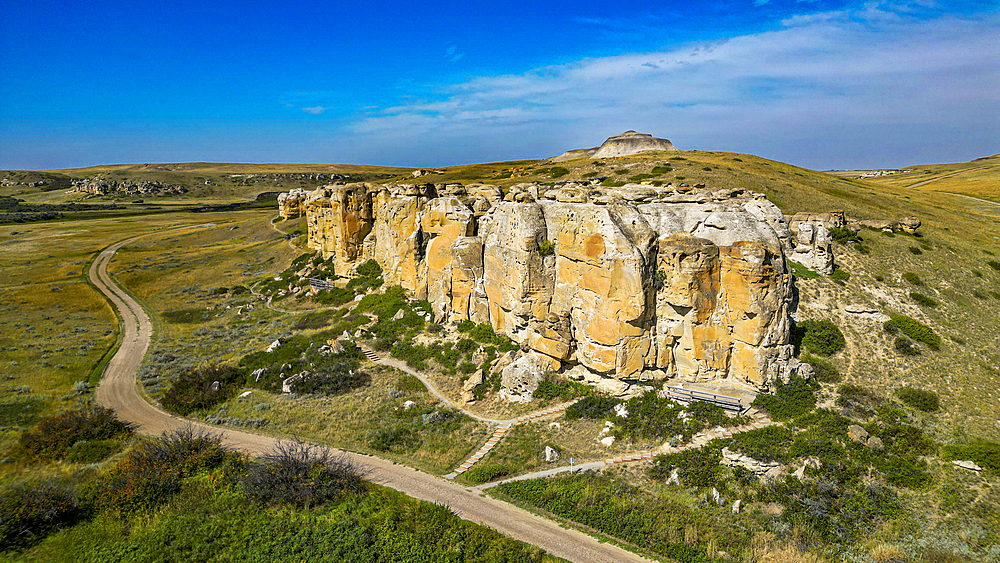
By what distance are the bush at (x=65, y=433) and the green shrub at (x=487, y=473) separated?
65.1 ft

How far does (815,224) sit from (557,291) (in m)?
23.0

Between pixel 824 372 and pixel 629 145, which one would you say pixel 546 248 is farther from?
pixel 629 145

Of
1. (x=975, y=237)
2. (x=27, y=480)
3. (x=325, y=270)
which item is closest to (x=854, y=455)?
(x=27, y=480)

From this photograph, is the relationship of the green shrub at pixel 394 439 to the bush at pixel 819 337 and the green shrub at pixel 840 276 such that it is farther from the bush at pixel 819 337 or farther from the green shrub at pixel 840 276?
the green shrub at pixel 840 276

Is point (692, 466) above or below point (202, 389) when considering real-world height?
above

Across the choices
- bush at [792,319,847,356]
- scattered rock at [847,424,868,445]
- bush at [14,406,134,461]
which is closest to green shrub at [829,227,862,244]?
bush at [792,319,847,356]

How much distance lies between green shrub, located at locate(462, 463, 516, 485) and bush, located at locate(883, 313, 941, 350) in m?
26.7

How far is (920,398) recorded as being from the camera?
22.8 metres

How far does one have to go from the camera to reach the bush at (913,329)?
26922 mm

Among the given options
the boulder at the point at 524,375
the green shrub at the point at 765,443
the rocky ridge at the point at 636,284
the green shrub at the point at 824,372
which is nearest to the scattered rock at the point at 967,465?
the green shrub at the point at 824,372

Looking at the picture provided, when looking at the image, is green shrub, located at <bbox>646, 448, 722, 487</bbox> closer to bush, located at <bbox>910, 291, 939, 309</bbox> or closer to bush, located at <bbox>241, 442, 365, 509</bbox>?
bush, located at <bbox>241, 442, 365, 509</bbox>

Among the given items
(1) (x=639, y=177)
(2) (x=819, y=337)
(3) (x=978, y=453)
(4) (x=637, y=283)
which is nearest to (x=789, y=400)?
(3) (x=978, y=453)

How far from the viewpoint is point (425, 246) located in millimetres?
40938

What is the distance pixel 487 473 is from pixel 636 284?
40.9 feet
